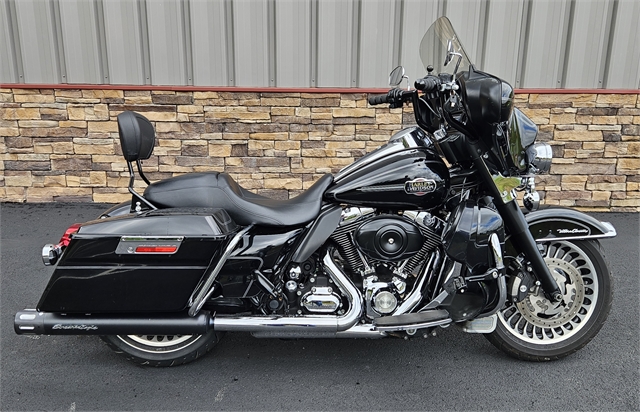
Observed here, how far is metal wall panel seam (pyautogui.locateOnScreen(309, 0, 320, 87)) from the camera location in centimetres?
522

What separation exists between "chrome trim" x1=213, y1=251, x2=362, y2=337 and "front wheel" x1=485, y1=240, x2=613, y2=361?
964 mm

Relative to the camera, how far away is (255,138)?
546 centimetres

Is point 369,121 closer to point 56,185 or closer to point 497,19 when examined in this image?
point 497,19

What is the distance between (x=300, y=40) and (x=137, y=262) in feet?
12.5

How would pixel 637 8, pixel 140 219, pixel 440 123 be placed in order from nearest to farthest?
pixel 140 219 < pixel 440 123 < pixel 637 8

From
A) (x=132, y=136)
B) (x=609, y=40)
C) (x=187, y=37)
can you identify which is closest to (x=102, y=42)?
(x=187, y=37)

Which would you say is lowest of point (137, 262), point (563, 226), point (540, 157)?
point (137, 262)

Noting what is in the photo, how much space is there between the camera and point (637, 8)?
17.1ft

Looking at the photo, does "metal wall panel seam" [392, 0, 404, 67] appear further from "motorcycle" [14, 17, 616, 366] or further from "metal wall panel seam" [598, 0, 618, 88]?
"motorcycle" [14, 17, 616, 366]

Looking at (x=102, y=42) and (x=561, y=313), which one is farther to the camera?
(x=102, y=42)

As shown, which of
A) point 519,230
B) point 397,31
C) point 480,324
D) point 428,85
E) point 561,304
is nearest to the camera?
point 428,85

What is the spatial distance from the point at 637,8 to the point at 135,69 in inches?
234

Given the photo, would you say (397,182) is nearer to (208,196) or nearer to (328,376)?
(208,196)

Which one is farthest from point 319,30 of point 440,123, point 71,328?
point 71,328
